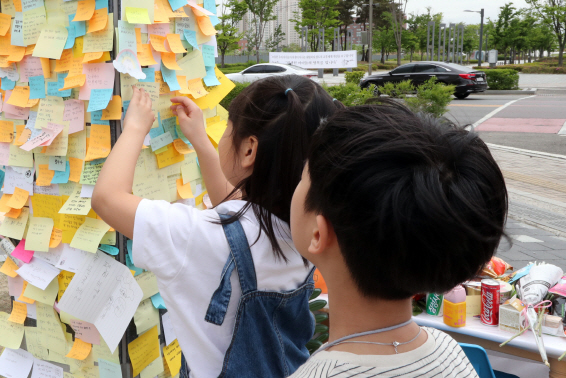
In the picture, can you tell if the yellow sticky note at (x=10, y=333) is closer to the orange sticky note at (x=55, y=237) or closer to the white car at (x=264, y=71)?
the orange sticky note at (x=55, y=237)

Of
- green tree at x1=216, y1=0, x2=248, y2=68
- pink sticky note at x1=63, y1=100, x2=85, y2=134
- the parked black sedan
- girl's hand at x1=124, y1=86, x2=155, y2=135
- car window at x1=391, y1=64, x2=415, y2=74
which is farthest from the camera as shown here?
green tree at x1=216, y1=0, x2=248, y2=68

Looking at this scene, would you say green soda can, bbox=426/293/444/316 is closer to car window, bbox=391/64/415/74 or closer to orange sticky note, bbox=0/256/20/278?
orange sticky note, bbox=0/256/20/278

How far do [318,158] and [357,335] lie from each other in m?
0.31

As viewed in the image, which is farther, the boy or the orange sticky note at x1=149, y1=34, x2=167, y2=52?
the orange sticky note at x1=149, y1=34, x2=167, y2=52

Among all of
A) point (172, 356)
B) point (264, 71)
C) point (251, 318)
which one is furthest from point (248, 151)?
point (264, 71)

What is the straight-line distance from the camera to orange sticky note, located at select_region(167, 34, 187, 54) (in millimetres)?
1694

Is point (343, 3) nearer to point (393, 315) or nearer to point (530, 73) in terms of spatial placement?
point (530, 73)

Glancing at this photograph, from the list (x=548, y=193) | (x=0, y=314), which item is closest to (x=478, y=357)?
(x=0, y=314)

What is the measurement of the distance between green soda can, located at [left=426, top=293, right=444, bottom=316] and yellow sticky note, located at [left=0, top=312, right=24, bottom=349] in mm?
1668

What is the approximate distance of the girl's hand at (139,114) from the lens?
1.38 meters

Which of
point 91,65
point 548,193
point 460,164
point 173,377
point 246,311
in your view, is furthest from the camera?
point 548,193

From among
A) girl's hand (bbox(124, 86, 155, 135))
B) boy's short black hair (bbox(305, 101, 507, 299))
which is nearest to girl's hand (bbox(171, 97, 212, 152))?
girl's hand (bbox(124, 86, 155, 135))

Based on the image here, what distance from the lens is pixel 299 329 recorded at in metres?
1.30

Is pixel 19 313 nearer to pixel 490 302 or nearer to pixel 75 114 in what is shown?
pixel 75 114
